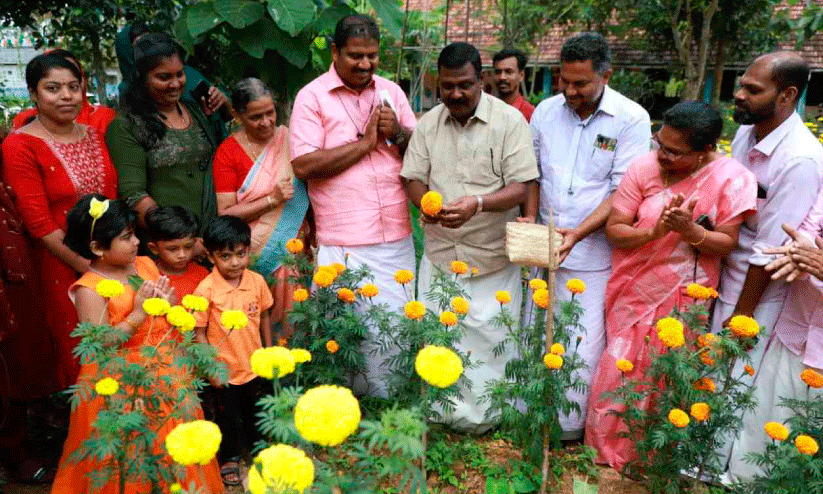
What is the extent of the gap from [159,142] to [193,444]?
2261mm

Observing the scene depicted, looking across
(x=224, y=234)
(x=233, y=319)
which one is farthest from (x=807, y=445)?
(x=224, y=234)

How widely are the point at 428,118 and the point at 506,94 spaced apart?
224 centimetres

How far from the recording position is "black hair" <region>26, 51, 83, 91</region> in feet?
9.81

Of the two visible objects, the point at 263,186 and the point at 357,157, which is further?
the point at 263,186

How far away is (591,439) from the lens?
347cm

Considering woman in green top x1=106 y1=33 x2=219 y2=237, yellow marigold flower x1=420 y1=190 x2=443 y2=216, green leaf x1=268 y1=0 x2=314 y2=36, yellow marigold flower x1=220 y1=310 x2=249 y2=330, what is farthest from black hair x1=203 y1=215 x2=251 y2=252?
green leaf x1=268 y1=0 x2=314 y2=36

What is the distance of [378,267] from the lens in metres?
3.68

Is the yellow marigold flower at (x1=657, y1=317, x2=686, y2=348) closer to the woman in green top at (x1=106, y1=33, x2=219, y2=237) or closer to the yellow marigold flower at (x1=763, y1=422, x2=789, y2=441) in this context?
the yellow marigold flower at (x1=763, y1=422, x2=789, y2=441)

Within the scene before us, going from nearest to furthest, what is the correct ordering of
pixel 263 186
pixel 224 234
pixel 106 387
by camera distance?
pixel 106 387 < pixel 224 234 < pixel 263 186

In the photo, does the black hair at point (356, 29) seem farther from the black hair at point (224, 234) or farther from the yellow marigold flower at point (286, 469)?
the yellow marigold flower at point (286, 469)

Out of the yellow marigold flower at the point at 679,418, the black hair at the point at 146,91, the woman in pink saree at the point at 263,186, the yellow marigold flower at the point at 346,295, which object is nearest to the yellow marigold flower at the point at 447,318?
the yellow marigold flower at the point at 346,295

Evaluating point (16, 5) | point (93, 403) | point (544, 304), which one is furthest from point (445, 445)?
point (16, 5)

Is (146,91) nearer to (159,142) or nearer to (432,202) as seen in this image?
(159,142)

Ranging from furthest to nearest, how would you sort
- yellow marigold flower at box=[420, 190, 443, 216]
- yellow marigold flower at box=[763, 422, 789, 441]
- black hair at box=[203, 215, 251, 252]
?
1. black hair at box=[203, 215, 251, 252]
2. yellow marigold flower at box=[420, 190, 443, 216]
3. yellow marigold flower at box=[763, 422, 789, 441]
